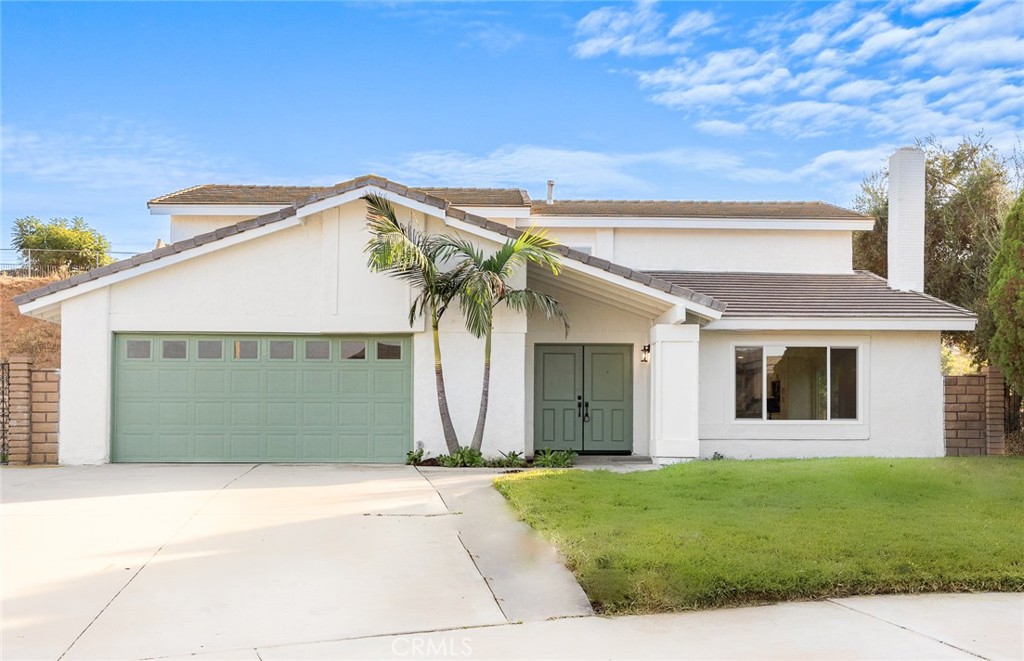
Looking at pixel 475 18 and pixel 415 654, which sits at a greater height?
pixel 475 18

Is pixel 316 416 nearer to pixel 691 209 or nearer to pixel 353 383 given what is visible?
pixel 353 383

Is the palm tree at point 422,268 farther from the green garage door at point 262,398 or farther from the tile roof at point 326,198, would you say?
the green garage door at point 262,398

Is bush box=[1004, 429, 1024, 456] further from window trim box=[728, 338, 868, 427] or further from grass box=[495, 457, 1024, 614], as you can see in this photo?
grass box=[495, 457, 1024, 614]

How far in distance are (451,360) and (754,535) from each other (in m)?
8.20

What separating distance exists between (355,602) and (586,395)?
1117cm

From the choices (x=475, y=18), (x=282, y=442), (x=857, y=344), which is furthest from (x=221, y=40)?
(x=857, y=344)

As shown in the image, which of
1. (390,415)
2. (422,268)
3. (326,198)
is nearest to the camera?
(422,268)

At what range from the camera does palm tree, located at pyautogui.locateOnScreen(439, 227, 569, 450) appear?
46.6ft

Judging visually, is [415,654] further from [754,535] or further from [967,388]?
[967,388]

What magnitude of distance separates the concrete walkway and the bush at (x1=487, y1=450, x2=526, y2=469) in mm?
4572

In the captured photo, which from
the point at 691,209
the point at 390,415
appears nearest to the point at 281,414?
the point at 390,415

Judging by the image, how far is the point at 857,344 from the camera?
638 inches

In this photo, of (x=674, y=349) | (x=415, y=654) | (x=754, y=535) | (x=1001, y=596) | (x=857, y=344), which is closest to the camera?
(x=415, y=654)

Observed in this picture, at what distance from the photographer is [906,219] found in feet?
61.2
